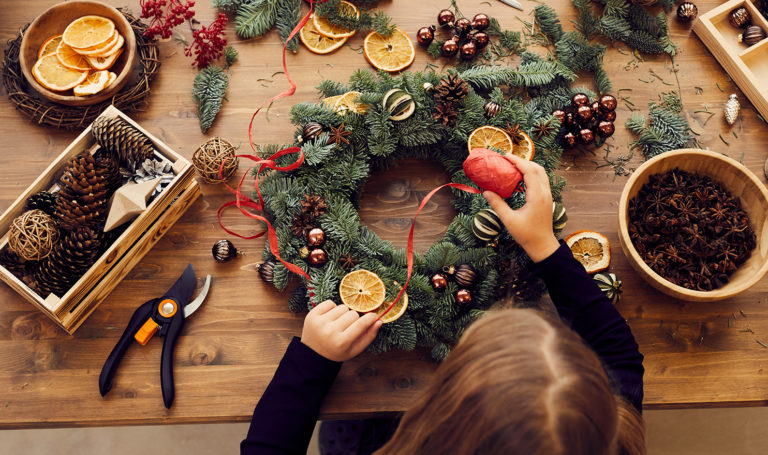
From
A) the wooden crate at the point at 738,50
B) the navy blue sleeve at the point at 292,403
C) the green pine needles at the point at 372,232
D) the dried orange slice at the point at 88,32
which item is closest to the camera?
the navy blue sleeve at the point at 292,403

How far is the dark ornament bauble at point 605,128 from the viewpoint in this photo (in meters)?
1.25

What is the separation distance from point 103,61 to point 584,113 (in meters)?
1.21

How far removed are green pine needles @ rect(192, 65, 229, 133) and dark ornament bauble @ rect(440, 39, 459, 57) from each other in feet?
1.90

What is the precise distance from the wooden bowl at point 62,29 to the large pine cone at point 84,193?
22cm

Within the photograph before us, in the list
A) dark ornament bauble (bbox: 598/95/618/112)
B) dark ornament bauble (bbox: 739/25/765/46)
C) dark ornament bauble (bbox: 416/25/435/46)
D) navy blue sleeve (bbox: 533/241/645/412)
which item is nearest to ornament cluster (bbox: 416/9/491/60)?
dark ornament bauble (bbox: 416/25/435/46)

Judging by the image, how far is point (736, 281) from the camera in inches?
44.6

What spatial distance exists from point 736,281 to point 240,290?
1.14m

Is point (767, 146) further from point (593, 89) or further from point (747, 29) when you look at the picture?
point (593, 89)

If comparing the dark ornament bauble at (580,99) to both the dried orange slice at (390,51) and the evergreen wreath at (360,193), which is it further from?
the dried orange slice at (390,51)

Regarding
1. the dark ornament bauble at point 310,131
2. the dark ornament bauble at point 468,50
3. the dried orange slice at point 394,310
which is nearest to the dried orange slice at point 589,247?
the dried orange slice at point 394,310

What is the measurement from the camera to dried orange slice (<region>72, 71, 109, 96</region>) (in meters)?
1.24

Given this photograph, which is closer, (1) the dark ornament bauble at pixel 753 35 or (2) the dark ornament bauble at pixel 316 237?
(2) the dark ornament bauble at pixel 316 237

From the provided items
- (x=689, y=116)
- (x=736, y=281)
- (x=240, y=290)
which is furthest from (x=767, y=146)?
(x=240, y=290)

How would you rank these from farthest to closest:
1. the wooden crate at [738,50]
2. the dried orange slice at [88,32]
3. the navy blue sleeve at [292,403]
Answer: the wooden crate at [738,50], the dried orange slice at [88,32], the navy blue sleeve at [292,403]
